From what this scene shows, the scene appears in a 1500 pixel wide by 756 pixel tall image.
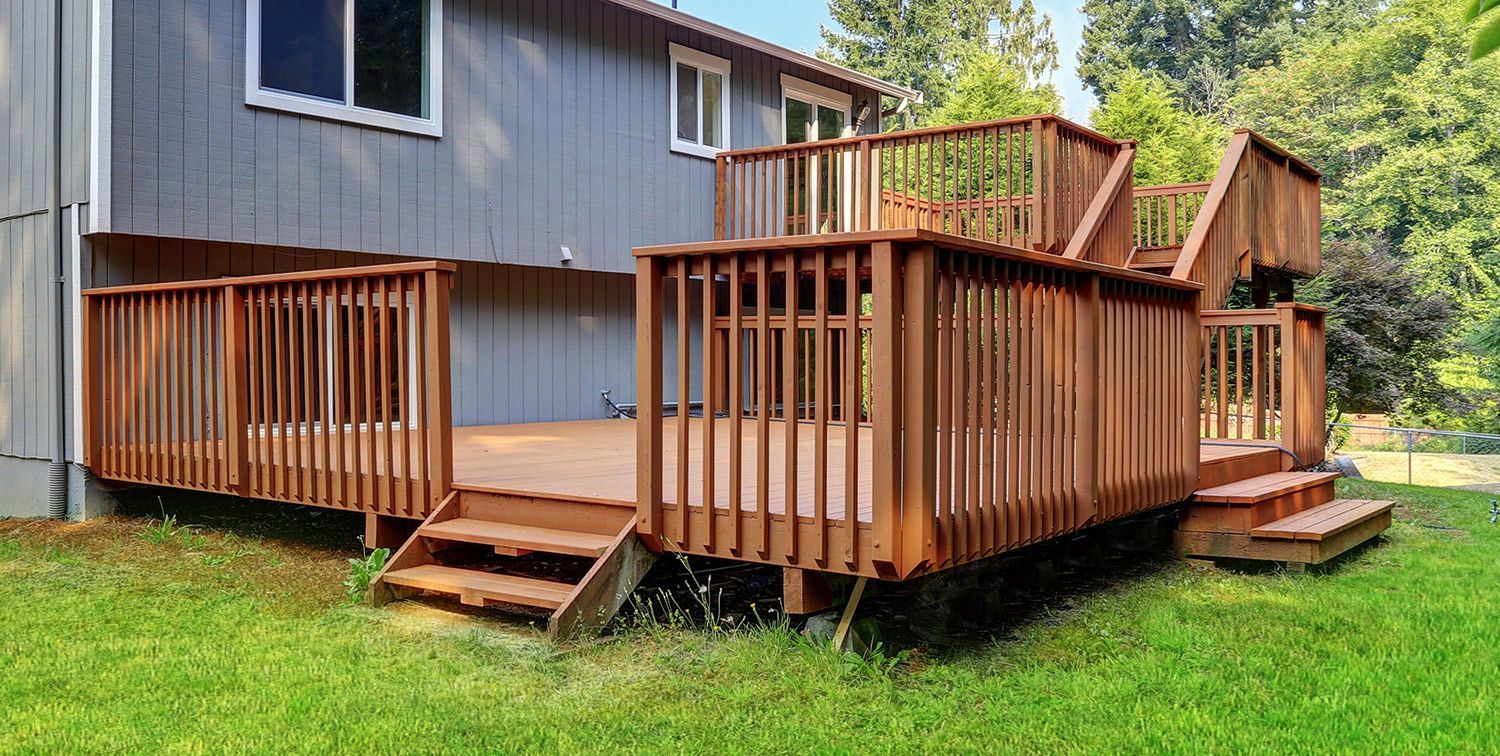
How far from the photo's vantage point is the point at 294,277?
5145mm

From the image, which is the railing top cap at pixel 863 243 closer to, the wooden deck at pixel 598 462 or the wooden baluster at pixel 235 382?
the wooden deck at pixel 598 462

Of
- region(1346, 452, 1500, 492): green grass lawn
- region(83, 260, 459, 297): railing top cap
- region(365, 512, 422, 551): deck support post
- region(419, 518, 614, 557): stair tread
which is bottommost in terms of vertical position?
region(1346, 452, 1500, 492): green grass lawn

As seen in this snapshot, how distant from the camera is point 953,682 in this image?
354 centimetres

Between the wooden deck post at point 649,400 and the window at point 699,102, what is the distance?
6.35 meters

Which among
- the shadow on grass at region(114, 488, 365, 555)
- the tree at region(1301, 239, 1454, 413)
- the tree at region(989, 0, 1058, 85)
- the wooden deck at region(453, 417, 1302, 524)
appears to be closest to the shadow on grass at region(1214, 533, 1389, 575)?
the wooden deck at region(453, 417, 1302, 524)

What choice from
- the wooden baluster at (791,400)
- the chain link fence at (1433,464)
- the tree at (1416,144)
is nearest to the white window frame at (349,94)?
the wooden baluster at (791,400)

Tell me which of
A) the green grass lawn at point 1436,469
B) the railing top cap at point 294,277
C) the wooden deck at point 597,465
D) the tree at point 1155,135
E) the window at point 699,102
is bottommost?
the green grass lawn at point 1436,469

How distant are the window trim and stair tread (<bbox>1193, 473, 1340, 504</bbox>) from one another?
254 inches

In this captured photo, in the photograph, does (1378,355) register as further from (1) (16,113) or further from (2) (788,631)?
(1) (16,113)

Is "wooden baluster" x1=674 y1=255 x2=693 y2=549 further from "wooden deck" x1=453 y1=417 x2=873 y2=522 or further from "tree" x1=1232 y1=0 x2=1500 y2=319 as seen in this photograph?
"tree" x1=1232 y1=0 x2=1500 y2=319

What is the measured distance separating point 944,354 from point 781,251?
0.65 meters

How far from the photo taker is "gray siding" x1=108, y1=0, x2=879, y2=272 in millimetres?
6633

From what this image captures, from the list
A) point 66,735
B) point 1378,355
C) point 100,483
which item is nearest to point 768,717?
point 66,735

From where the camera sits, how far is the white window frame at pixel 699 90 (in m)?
10.1
